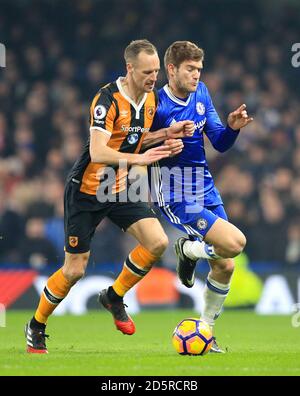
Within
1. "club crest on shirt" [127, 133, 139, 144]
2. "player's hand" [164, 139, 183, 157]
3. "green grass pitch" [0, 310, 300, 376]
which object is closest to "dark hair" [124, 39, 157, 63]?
"club crest on shirt" [127, 133, 139, 144]

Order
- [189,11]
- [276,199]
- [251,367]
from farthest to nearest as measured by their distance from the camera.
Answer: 1. [189,11]
2. [276,199]
3. [251,367]

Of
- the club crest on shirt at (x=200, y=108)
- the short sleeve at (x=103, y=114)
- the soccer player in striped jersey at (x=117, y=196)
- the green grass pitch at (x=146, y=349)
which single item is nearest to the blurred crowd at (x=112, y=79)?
the green grass pitch at (x=146, y=349)

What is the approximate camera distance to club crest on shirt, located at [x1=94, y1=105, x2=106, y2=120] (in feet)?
25.5

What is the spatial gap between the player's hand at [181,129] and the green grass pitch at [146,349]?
67.7 inches

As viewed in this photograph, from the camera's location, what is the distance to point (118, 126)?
798cm

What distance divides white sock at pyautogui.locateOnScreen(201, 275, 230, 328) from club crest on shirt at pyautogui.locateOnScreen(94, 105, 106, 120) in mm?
1636

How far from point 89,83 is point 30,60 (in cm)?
109

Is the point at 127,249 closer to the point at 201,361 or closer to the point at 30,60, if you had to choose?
the point at 30,60

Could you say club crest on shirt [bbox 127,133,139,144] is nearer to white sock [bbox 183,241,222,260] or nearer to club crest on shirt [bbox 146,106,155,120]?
club crest on shirt [bbox 146,106,155,120]

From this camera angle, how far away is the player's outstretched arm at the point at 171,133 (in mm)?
8062

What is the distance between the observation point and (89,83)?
17.0m

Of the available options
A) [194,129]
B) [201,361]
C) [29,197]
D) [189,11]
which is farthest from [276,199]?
[201,361]

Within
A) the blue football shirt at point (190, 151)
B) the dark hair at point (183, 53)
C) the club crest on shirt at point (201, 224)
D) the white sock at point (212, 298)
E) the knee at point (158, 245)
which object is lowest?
the white sock at point (212, 298)

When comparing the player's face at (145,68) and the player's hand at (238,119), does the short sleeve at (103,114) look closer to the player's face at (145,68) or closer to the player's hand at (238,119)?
the player's face at (145,68)
